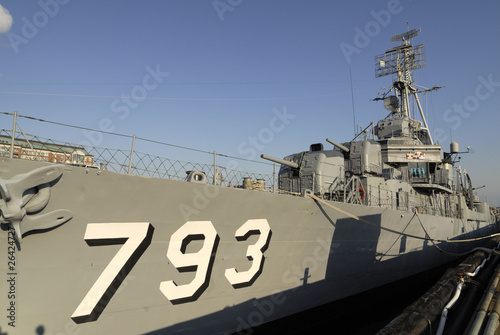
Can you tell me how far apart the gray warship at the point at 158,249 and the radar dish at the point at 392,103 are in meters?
10.0

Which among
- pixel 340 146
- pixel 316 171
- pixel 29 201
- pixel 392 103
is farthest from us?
pixel 392 103

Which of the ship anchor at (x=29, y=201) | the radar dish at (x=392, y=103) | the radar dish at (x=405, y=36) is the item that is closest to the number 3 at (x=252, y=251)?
the ship anchor at (x=29, y=201)

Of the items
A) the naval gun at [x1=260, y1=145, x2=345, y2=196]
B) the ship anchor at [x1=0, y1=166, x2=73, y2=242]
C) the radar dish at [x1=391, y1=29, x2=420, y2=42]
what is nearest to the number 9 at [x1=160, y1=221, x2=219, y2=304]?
the ship anchor at [x1=0, y1=166, x2=73, y2=242]

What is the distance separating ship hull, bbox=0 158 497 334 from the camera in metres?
4.27

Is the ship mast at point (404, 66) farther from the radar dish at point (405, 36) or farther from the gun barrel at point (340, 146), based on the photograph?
the gun barrel at point (340, 146)

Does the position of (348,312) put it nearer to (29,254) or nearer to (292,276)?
(292,276)

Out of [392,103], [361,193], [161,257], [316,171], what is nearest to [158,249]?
[161,257]

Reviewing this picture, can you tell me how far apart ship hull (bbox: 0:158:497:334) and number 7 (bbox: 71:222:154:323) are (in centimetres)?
1

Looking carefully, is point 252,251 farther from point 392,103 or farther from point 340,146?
point 392,103

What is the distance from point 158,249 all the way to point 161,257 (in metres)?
0.14

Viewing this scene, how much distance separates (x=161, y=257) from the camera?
205 inches

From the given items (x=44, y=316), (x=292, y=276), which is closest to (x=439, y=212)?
(x=292, y=276)

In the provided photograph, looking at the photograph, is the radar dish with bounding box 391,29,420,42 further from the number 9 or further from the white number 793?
the number 9

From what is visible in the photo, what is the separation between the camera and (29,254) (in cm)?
418
